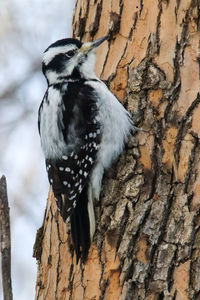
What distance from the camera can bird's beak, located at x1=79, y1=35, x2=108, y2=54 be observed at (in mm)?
3514

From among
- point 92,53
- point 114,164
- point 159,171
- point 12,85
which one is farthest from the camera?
point 12,85

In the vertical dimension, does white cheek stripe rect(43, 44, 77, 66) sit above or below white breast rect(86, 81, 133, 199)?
above

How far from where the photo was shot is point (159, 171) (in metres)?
3.06

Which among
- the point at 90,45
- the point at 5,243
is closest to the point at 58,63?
the point at 90,45

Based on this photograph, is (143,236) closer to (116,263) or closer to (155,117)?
(116,263)

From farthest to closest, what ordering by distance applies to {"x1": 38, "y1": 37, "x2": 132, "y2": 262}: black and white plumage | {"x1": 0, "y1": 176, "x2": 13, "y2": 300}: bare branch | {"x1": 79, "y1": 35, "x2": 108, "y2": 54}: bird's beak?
{"x1": 79, "y1": 35, "x2": 108, "y2": 54}: bird's beak
{"x1": 38, "y1": 37, "x2": 132, "y2": 262}: black and white plumage
{"x1": 0, "y1": 176, "x2": 13, "y2": 300}: bare branch

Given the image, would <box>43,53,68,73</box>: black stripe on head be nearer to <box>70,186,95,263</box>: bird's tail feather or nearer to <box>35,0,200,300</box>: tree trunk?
<box>35,0,200,300</box>: tree trunk

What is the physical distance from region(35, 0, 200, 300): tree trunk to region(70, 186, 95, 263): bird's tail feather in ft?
0.15

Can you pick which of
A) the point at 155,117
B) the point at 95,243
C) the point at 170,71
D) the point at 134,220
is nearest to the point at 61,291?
the point at 95,243

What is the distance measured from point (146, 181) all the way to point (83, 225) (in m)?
0.47

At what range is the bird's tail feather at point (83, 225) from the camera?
308cm

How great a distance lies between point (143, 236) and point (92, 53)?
141 centimetres

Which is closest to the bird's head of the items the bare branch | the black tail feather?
the black tail feather

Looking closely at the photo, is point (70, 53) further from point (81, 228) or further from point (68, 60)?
point (81, 228)
